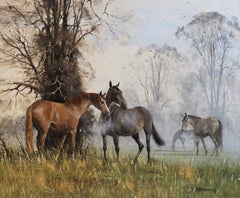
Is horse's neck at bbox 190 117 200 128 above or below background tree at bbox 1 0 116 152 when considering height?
below

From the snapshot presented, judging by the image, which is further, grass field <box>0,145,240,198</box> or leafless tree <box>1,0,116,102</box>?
leafless tree <box>1,0,116,102</box>

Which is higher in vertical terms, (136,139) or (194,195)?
(136,139)

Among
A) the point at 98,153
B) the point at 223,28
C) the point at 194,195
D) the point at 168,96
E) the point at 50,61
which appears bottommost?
the point at 194,195

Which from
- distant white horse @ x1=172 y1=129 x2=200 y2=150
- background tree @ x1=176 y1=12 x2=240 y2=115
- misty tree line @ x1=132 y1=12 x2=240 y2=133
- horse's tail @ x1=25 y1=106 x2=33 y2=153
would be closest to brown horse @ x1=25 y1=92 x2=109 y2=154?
horse's tail @ x1=25 y1=106 x2=33 y2=153

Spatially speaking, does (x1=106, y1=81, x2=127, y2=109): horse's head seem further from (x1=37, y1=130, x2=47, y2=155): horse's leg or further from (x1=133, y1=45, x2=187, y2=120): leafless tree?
(x1=37, y1=130, x2=47, y2=155): horse's leg

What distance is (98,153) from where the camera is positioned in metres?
2.53

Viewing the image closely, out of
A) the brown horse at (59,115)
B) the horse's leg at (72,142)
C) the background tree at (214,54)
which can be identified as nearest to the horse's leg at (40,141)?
the brown horse at (59,115)

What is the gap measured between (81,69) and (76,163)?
474mm

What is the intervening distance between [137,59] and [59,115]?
19.2 inches

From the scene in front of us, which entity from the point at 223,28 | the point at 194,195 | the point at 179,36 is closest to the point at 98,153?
the point at 194,195

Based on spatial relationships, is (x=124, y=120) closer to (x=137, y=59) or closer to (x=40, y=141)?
(x=137, y=59)

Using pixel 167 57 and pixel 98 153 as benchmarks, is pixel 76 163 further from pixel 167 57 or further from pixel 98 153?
pixel 167 57

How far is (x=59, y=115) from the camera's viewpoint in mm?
2547

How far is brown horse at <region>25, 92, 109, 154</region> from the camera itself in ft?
8.21
